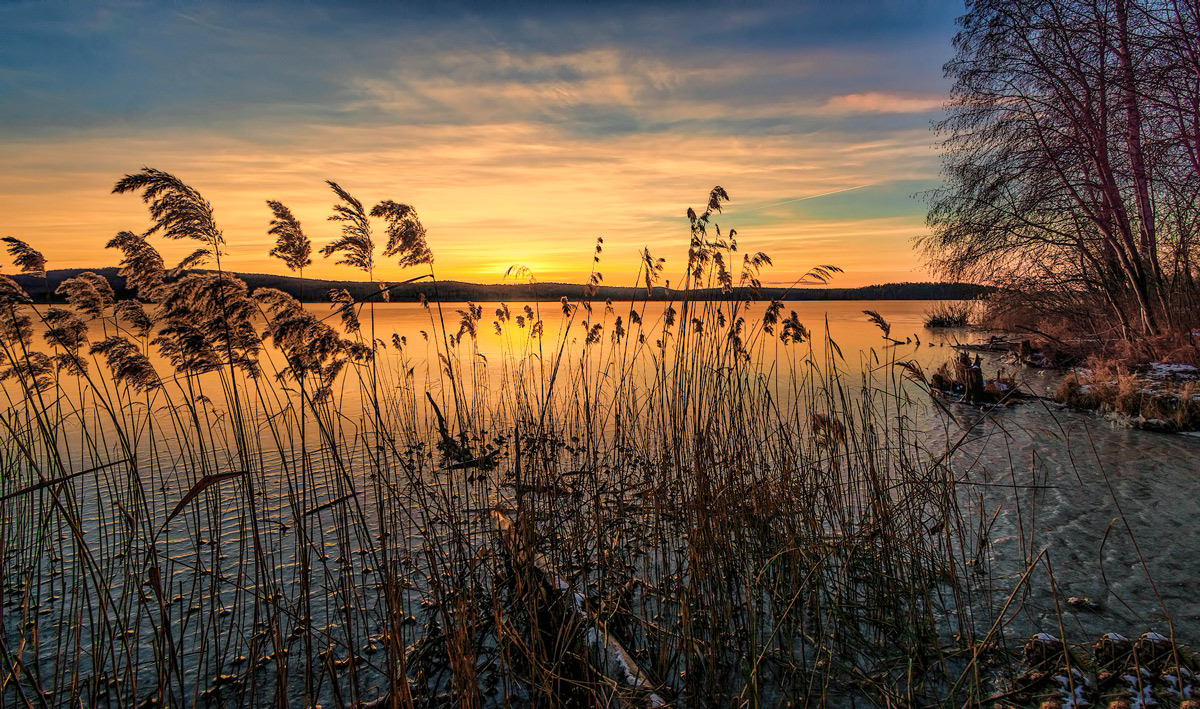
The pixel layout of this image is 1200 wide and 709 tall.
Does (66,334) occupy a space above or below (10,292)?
below

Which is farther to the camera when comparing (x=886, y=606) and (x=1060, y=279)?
(x=1060, y=279)

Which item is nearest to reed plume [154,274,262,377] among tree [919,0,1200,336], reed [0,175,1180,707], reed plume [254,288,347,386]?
reed [0,175,1180,707]

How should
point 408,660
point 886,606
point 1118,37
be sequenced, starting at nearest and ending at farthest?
point 408,660 < point 886,606 < point 1118,37

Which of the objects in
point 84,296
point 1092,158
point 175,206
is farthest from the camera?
point 1092,158

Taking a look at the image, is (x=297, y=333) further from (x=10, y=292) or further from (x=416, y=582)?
(x=10, y=292)

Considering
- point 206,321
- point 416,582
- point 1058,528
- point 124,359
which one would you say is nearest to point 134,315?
point 124,359

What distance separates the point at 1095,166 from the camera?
11969 mm

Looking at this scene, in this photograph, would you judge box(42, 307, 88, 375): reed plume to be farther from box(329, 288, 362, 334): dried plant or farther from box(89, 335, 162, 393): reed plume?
box(329, 288, 362, 334): dried plant

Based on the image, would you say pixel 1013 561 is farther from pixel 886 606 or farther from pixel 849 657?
pixel 849 657

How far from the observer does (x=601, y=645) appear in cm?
284

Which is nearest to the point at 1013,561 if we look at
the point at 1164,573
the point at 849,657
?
the point at 1164,573

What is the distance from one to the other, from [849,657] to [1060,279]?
15156mm

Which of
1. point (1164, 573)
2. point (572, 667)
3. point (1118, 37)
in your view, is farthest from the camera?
point (1118, 37)

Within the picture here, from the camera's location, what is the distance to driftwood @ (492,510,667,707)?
7.79 feet
